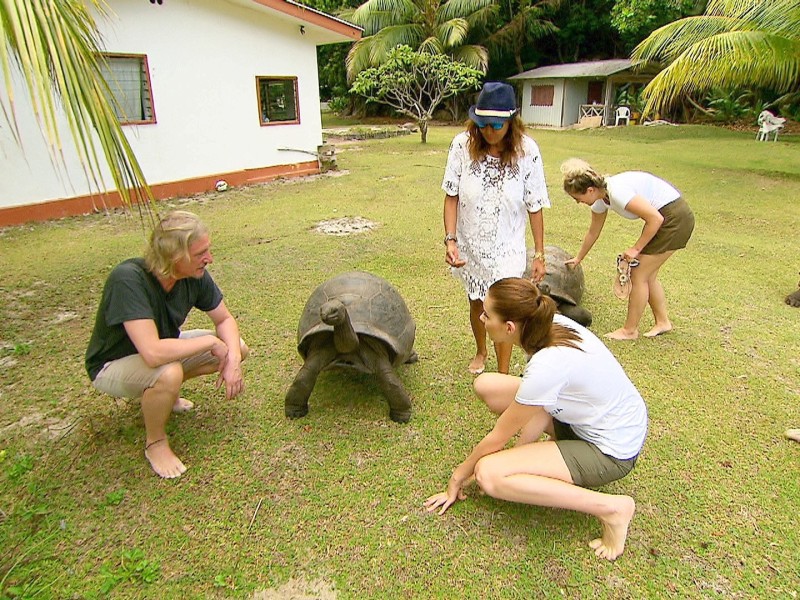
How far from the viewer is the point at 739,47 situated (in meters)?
8.23

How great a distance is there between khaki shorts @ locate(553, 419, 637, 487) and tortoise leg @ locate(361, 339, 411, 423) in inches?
35.5

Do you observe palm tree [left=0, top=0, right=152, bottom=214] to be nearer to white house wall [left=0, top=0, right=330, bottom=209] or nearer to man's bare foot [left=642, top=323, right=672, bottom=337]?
man's bare foot [left=642, top=323, right=672, bottom=337]

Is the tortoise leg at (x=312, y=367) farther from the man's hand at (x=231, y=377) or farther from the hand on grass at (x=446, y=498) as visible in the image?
the hand on grass at (x=446, y=498)

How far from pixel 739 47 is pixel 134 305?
9.61 metres

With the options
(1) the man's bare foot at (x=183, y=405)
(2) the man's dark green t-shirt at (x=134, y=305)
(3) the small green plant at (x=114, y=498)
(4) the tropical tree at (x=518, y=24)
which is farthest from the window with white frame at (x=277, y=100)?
(4) the tropical tree at (x=518, y=24)

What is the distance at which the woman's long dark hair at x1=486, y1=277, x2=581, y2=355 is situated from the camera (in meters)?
1.88

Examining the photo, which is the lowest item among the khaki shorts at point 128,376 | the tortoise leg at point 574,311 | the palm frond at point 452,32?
the tortoise leg at point 574,311

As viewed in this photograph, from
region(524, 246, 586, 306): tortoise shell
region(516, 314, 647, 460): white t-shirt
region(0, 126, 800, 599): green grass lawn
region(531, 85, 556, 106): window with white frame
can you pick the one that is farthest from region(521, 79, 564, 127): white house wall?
region(516, 314, 647, 460): white t-shirt

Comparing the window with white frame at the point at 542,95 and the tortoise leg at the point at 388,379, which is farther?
the window with white frame at the point at 542,95

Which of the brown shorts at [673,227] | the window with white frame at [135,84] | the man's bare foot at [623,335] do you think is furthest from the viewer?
the window with white frame at [135,84]

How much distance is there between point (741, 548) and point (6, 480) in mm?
3048

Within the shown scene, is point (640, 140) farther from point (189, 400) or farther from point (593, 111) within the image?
point (189, 400)

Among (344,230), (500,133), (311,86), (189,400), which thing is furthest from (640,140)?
(189,400)

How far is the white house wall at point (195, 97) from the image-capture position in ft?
22.7
